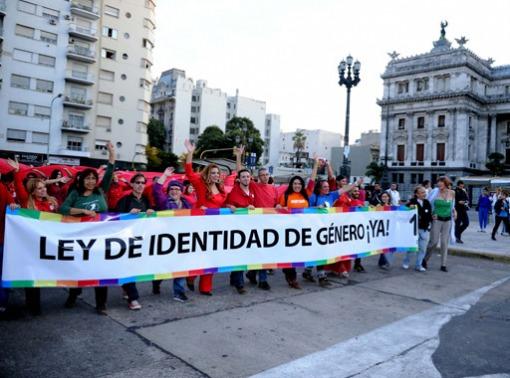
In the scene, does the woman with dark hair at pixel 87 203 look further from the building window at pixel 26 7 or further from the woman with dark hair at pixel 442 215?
the building window at pixel 26 7

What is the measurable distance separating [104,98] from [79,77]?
125 inches

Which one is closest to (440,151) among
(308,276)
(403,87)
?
(403,87)

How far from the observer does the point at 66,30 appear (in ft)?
129

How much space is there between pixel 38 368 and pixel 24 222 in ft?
6.01

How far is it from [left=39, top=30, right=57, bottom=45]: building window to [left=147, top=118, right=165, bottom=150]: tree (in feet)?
117

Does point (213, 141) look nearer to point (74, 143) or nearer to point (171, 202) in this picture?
point (74, 143)

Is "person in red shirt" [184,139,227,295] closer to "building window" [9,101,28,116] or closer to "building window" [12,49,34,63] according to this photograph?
"building window" [9,101,28,116]

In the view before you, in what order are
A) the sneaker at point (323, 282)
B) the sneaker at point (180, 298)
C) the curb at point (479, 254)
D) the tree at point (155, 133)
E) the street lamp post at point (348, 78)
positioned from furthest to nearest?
1. the tree at point (155, 133)
2. the street lamp post at point (348, 78)
3. the curb at point (479, 254)
4. the sneaker at point (323, 282)
5. the sneaker at point (180, 298)

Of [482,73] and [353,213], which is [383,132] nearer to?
[482,73]

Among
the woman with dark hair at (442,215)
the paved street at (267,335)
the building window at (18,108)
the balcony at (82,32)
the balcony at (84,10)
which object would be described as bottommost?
the paved street at (267,335)

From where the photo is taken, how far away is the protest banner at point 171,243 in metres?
4.71

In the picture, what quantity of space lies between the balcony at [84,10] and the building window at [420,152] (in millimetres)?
46696

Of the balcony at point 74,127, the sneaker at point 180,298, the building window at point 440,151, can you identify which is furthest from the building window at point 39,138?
the building window at point 440,151

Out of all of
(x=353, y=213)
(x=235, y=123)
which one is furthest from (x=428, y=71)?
(x=353, y=213)
